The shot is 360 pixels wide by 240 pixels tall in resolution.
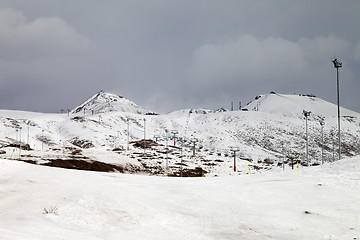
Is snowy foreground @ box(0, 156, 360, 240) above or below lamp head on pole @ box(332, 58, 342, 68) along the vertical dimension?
below

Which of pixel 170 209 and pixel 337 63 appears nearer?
pixel 170 209

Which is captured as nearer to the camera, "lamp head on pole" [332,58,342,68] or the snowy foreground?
the snowy foreground

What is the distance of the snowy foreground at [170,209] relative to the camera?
8898mm

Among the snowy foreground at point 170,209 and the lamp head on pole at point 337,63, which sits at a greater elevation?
the lamp head on pole at point 337,63

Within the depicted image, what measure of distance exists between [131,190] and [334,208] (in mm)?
9063

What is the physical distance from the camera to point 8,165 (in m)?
14.2

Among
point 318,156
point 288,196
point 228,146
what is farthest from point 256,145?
point 288,196

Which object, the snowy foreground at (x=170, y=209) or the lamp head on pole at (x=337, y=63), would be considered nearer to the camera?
the snowy foreground at (x=170, y=209)

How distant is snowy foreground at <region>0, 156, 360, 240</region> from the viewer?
→ 8898 millimetres

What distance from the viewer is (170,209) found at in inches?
446

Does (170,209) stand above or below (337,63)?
below

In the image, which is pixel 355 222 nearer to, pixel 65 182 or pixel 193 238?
pixel 193 238

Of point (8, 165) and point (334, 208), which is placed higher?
point (8, 165)

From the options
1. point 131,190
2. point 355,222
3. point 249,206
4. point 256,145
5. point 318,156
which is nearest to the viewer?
point 355,222
